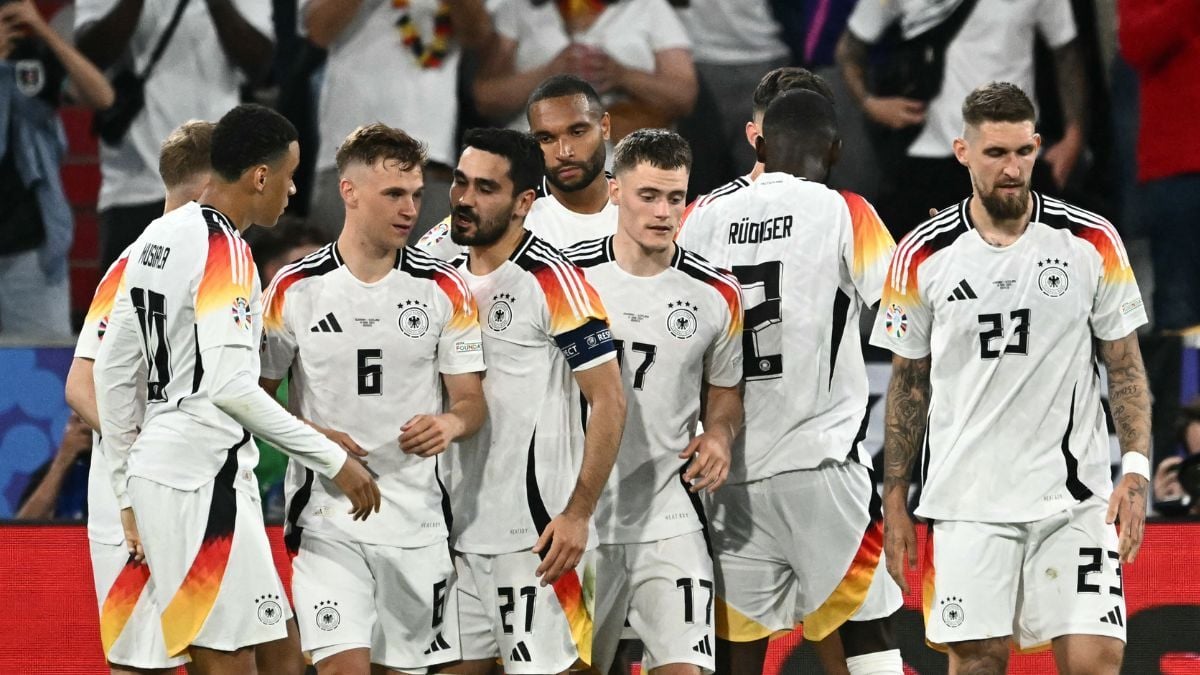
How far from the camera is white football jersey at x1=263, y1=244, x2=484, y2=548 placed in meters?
5.58

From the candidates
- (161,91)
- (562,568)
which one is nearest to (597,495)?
(562,568)

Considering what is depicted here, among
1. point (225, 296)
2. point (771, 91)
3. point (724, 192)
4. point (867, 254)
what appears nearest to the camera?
point (225, 296)

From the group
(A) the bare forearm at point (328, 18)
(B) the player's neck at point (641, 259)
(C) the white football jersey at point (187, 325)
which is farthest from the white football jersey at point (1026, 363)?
(A) the bare forearm at point (328, 18)

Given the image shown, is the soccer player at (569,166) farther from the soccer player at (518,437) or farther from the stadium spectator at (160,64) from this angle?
the stadium spectator at (160,64)

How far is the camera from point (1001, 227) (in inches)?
222

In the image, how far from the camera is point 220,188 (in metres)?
5.50

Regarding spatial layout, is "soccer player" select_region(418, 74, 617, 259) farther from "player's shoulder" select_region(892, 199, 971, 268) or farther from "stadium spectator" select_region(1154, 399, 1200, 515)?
"stadium spectator" select_region(1154, 399, 1200, 515)

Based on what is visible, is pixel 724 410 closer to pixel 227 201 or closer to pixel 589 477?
pixel 589 477

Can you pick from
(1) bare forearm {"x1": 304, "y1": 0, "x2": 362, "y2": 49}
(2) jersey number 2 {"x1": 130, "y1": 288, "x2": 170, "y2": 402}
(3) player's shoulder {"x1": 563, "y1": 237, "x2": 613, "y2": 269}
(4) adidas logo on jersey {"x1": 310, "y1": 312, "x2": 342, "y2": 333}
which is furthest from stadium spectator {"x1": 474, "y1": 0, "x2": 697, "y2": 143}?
(2) jersey number 2 {"x1": 130, "y1": 288, "x2": 170, "y2": 402}

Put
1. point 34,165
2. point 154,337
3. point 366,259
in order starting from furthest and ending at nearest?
point 34,165, point 366,259, point 154,337

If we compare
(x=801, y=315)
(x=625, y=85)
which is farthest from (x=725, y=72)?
(x=801, y=315)

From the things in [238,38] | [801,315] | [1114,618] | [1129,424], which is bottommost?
[1114,618]

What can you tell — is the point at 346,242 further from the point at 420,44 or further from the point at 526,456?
the point at 420,44

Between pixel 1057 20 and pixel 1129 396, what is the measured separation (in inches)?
152
